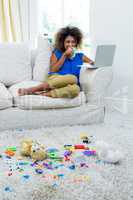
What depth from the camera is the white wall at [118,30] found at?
2.89 metres

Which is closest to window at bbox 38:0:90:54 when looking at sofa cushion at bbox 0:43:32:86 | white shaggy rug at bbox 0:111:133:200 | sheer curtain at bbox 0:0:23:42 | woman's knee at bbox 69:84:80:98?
sheer curtain at bbox 0:0:23:42

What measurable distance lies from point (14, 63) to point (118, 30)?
1.16 metres

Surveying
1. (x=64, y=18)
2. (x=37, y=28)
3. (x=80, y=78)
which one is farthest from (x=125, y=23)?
(x=37, y=28)

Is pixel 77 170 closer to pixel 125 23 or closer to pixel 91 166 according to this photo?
pixel 91 166

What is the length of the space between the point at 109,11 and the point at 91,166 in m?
1.96

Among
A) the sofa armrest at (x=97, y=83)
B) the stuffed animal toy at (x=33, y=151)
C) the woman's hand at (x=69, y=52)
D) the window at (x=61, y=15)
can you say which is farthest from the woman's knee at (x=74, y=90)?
the window at (x=61, y=15)

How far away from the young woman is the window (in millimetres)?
805

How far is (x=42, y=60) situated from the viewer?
2.76 m

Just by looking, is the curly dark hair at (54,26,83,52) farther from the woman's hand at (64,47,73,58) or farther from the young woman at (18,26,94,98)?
the woman's hand at (64,47,73,58)

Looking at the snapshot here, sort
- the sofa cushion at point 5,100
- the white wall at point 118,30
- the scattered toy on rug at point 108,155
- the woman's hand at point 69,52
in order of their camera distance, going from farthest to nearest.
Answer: the white wall at point 118,30
the woman's hand at point 69,52
the sofa cushion at point 5,100
the scattered toy on rug at point 108,155

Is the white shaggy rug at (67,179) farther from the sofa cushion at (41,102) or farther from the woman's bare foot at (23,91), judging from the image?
the woman's bare foot at (23,91)

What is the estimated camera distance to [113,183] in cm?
142

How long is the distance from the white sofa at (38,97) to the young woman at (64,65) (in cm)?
8

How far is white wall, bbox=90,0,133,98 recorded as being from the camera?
9.48 ft
